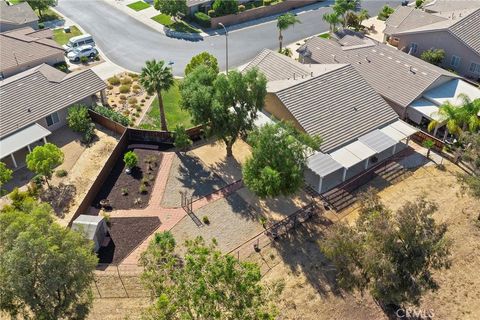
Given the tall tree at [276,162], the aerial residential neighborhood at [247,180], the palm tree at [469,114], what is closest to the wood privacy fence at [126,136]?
the aerial residential neighborhood at [247,180]

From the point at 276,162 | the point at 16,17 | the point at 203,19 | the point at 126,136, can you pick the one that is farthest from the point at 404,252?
the point at 16,17

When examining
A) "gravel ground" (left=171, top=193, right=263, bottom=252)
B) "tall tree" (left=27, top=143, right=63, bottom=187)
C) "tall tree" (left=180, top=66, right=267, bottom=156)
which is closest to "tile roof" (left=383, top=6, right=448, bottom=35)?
"tall tree" (left=180, top=66, right=267, bottom=156)

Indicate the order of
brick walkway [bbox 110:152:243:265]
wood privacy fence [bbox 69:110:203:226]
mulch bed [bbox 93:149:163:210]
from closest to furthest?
brick walkway [bbox 110:152:243:265] < mulch bed [bbox 93:149:163:210] < wood privacy fence [bbox 69:110:203:226]

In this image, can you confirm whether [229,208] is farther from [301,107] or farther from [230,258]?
[230,258]

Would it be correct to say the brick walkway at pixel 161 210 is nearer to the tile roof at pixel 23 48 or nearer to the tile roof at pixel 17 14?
the tile roof at pixel 23 48
